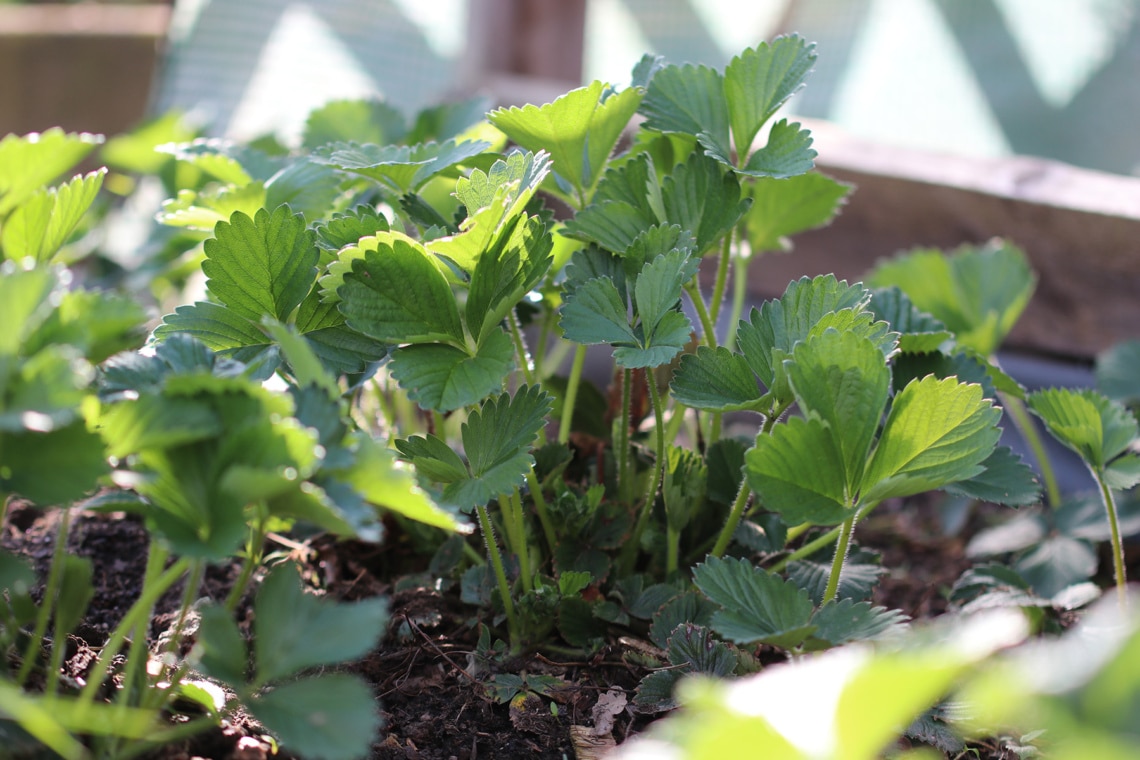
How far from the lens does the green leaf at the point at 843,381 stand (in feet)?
1.76

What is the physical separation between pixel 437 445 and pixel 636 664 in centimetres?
22

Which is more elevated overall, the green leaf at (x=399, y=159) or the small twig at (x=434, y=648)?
the green leaf at (x=399, y=159)

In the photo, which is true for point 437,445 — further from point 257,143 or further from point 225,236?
point 257,143

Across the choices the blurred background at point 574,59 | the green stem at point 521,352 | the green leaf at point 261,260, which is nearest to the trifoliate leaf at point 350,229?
the green leaf at point 261,260

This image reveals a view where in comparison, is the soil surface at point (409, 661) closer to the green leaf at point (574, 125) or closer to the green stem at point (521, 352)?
the green stem at point (521, 352)

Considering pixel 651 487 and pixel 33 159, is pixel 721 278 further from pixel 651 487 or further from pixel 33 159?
pixel 33 159

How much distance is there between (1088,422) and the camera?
0.73m

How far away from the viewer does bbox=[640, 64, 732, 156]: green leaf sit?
2.25 ft

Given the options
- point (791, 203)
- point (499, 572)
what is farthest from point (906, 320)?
point (499, 572)

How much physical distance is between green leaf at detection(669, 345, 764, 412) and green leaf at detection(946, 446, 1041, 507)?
17 centimetres

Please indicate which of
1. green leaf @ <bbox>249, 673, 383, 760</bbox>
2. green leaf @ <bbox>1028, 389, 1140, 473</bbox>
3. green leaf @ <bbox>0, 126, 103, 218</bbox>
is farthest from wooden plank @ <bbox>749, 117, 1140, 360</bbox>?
green leaf @ <bbox>249, 673, 383, 760</bbox>

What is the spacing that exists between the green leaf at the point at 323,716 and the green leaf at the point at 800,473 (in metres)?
0.25

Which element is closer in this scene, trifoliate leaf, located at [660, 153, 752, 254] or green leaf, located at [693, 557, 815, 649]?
green leaf, located at [693, 557, 815, 649]

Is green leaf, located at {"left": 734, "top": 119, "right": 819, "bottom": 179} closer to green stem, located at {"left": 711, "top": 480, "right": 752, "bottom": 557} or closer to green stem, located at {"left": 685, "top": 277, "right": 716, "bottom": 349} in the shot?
green stem, located at {"left": 685, "top": 277, "right": 716, "bottom": 349}
